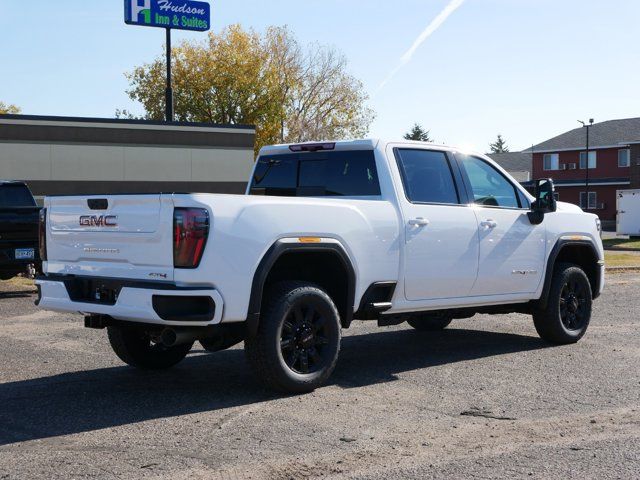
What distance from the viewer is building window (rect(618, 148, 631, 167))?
213ft

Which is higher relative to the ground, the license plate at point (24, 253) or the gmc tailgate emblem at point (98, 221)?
the gmc tailgate emblem at point (98, 221)

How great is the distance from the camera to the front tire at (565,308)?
9.16 meters

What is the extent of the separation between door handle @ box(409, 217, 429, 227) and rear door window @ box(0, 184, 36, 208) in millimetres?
9149

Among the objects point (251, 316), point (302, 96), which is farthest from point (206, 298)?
point (302, 96)

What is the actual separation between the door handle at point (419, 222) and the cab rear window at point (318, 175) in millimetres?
410

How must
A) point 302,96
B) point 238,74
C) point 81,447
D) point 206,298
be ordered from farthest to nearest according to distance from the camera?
point 302,96
point 238,74
point 206,298
point 81,447

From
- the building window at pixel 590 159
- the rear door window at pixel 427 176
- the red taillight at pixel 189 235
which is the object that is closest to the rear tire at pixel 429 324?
the rear door window at pixel 427 176

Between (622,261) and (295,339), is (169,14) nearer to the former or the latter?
(622,261)

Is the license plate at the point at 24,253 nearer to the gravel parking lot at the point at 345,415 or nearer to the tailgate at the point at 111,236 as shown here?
the gravel parking lot at the point at 345,415

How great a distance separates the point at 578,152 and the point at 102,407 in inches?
A: 2599

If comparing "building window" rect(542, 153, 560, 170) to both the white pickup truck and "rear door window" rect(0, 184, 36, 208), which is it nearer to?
"rear door window" rect(0, 184, 36, 208)

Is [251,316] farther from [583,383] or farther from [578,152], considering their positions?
[578,152]

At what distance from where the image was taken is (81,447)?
5285mm

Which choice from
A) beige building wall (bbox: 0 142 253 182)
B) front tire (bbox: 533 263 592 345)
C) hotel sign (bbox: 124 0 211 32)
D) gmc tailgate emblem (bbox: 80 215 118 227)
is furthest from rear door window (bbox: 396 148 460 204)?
hotel sign (bbox: 124 0 211 32)
